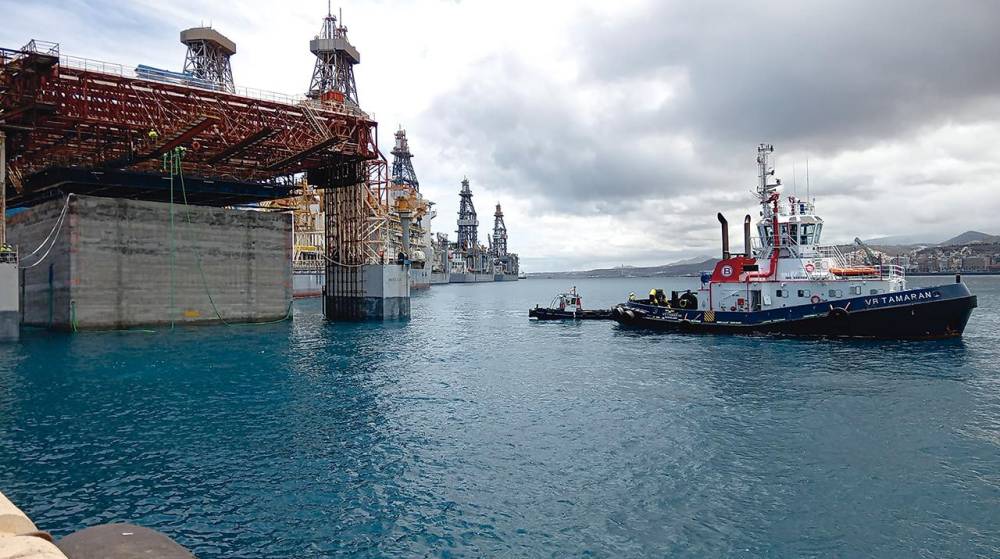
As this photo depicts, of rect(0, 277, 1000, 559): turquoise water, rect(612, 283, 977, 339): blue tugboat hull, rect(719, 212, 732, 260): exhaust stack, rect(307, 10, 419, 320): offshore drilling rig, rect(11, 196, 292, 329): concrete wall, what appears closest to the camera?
rect(0, 277, 1000, 559): turquoise water

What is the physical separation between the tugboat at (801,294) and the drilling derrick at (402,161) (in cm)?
13090

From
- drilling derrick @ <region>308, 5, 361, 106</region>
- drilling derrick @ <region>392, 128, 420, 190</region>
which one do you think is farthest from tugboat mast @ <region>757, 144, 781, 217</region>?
drilling derrick @ <region>392, 128, 420, 190</region>

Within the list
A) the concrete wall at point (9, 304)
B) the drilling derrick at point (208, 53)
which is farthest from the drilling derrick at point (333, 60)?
the concrete wall at point (9, 304)

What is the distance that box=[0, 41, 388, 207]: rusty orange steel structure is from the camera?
111 feet

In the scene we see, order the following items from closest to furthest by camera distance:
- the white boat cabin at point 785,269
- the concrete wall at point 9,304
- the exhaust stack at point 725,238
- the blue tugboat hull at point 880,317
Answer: the concrete wall at point 9,304
the blue tugboat hull at point 880,317
the white boat cabin at point 785,269
the exhaust stack at point 725,238

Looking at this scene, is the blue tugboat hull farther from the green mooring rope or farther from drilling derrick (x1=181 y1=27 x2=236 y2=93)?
drilling derrick (x1=181 y1=27 x2=236 y2=93)

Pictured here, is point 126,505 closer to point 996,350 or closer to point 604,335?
point 604,335

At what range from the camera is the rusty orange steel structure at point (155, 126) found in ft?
111

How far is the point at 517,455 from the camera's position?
564 inches

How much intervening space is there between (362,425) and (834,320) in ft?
101

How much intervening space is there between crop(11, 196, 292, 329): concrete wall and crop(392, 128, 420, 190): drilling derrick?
115 m

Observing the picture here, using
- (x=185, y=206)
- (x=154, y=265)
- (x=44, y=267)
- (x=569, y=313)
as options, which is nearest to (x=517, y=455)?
(x=569, y=313)

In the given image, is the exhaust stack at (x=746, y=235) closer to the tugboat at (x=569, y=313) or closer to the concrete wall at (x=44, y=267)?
the tugboat at (x=569, y=313)

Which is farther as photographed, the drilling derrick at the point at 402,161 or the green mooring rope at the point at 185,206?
the drilling derrick at the point at 402,161
